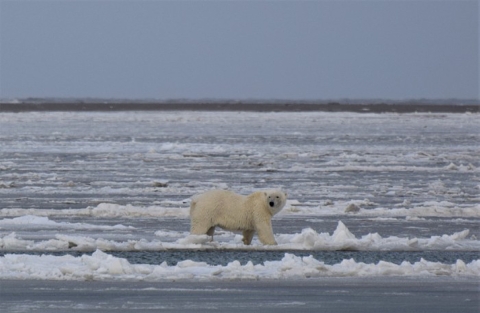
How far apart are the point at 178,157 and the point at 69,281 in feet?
53.9

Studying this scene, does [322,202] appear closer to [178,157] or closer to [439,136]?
[178,157]

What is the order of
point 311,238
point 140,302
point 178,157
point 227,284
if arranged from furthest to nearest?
point 178,157 < point 311,238 < point 227,284 < point 140,302

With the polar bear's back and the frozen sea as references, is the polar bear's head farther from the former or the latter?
the frozen sea

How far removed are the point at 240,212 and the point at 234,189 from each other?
629 centimetres

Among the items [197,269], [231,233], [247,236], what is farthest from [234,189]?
[197,269]

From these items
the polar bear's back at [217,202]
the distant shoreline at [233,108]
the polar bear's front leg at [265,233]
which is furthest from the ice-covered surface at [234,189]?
the distant shoreline at [233,108]

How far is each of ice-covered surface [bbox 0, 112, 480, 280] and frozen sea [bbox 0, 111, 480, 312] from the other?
0.03 meters

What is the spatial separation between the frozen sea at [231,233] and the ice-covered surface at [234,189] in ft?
0.09

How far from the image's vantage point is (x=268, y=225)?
33.9ft

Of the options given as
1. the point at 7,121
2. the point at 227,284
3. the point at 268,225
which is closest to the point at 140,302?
the point at 227,284

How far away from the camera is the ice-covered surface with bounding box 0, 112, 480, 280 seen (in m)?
8.73

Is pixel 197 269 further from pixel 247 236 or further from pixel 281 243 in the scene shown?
pixel 281 243

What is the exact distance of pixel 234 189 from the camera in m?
16.6

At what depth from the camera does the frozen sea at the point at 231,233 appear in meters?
8.04
